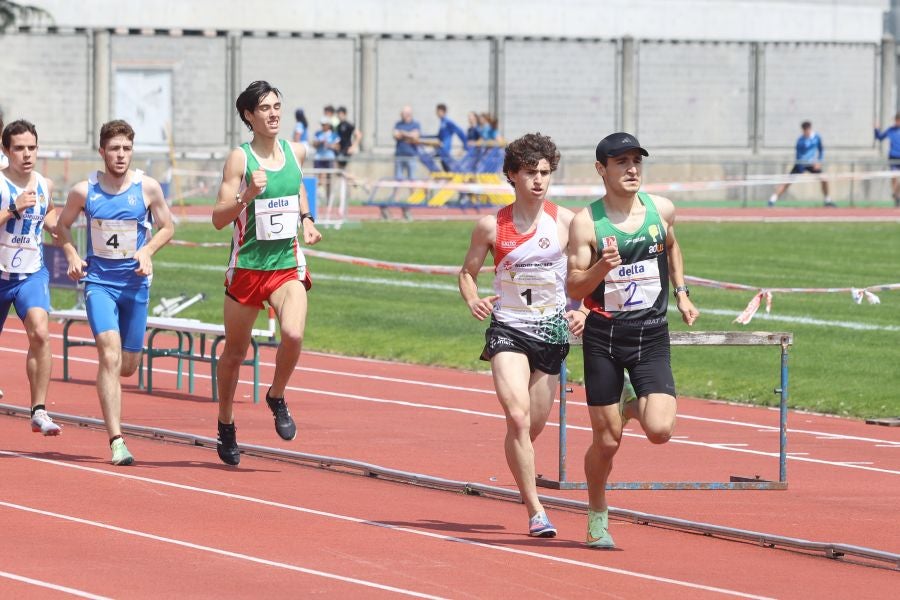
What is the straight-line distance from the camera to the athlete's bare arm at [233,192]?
10977mm

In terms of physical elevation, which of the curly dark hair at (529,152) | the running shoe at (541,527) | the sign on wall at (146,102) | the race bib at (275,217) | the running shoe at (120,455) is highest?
the sign on wall at (146,102)

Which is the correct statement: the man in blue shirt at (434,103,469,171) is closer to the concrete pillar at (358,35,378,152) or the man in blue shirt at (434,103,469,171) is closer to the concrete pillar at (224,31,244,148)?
the concrete pillar at (224,31,244,148)

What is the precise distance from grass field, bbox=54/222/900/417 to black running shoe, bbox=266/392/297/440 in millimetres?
5616

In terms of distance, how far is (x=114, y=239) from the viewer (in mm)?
11969

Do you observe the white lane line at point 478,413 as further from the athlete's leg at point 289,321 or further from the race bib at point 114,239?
the race bib at point 114,239

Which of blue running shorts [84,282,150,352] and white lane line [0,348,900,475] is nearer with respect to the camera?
blue running shorts [84,282,150,352]

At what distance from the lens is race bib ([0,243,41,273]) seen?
1265cm

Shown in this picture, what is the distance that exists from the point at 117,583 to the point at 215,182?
31.1 meters

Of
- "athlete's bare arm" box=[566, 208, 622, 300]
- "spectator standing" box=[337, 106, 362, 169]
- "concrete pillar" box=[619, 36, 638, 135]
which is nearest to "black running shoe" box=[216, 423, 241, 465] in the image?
"athlete's bare arm" box=[566, 208, 622, 300]

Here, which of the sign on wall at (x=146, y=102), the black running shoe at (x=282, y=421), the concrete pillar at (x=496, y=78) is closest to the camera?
the black running shoe at (x=282, y=421)

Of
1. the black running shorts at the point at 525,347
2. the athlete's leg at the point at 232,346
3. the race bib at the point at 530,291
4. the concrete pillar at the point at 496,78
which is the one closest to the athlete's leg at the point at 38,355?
the athlete's leg at the point at 232,346

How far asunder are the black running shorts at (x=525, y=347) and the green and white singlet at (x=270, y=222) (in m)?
2.05

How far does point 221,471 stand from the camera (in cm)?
1151

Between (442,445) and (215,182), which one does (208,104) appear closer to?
(215,182)
